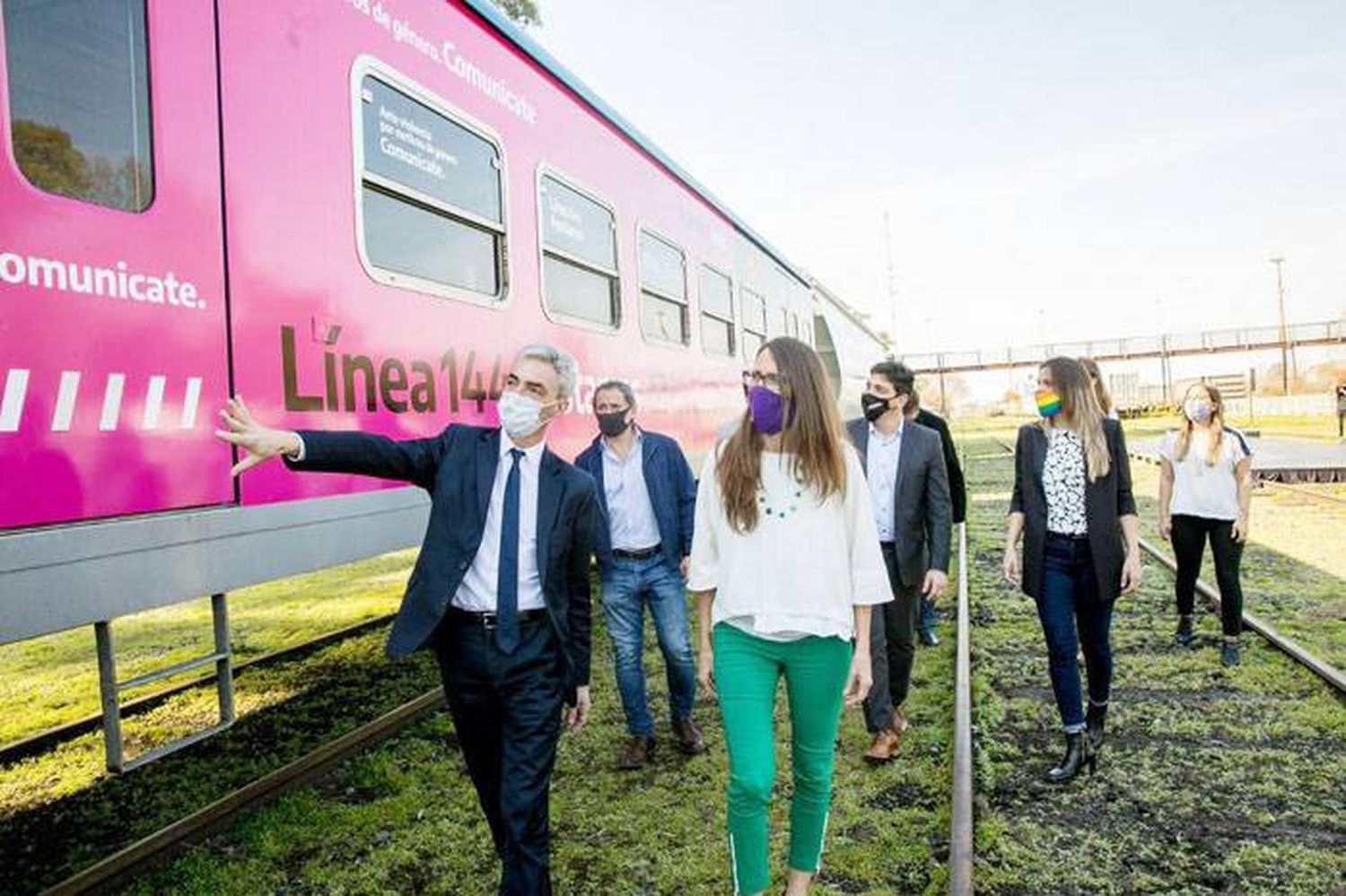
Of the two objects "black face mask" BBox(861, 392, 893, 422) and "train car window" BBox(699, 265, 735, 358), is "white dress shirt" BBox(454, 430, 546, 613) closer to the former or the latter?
"black face mask" BBox(861, 392, 893, 422)

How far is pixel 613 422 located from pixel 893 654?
5.74ft

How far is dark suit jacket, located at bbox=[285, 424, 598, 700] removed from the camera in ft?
8.96

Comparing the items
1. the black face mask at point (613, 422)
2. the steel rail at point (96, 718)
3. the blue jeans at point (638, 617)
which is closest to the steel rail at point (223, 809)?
the steel rail at point (96, 718)

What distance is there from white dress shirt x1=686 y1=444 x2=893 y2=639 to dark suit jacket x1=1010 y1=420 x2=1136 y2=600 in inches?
64.0

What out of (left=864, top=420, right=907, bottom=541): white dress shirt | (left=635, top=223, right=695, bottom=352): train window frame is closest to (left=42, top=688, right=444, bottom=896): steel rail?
(left=864, top=420, right=907, bottom=541): white dress shirt

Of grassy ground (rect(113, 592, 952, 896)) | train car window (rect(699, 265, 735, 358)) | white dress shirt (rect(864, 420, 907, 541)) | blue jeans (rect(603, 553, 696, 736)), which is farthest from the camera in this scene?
train car window (rect(699, 265, 735, 358))

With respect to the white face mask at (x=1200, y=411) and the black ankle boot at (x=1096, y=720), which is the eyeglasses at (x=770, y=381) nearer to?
the black ankle boot at (x=1096, y=720)

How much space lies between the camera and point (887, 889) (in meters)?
3.46

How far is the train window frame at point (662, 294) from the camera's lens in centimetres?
687

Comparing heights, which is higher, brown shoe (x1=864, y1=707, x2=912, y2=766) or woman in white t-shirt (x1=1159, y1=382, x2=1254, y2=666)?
woman in white t-shirt (x1=1159, y1=382, x2=1254, y2=666)

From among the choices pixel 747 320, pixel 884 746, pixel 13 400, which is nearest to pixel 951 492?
pixel 884 746

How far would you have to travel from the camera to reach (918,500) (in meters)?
4.61

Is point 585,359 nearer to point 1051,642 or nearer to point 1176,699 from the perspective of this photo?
point 1051,642

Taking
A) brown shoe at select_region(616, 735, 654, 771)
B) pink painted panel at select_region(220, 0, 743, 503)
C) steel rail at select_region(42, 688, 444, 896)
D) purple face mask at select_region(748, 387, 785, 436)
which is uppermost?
pink painted panel at select_region(220, 0, 743, 503)
